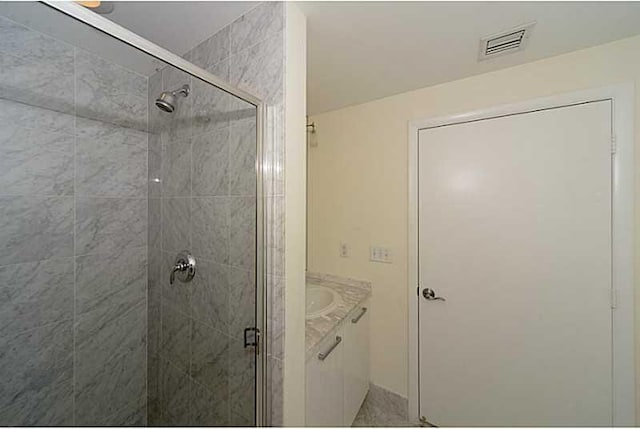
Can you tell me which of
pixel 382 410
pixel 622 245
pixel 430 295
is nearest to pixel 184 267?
pixel 430 295

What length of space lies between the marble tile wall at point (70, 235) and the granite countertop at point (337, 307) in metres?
1.08

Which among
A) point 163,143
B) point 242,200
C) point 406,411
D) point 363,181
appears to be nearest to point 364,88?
point 363,181

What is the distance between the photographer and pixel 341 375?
1395 millimetres

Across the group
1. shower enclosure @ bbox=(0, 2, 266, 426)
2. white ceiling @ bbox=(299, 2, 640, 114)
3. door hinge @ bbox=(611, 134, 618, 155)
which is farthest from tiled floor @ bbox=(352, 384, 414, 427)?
white ceiling @ bbox=(299, 2, 640, 114)

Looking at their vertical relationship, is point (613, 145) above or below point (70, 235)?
above

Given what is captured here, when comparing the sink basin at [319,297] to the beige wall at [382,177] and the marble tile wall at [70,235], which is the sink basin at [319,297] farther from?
the marble tile wall at [70,235]

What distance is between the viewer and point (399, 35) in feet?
3.84

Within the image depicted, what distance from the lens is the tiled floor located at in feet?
5.46

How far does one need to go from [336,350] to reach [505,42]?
1.78m

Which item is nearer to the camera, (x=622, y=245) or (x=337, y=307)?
(x=622, y=245)

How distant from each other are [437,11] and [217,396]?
1947 millimetres

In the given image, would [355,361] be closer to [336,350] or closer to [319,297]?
[336,350]

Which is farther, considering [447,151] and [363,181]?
[363,181]

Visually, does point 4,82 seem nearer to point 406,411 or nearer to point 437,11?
point 437,11
